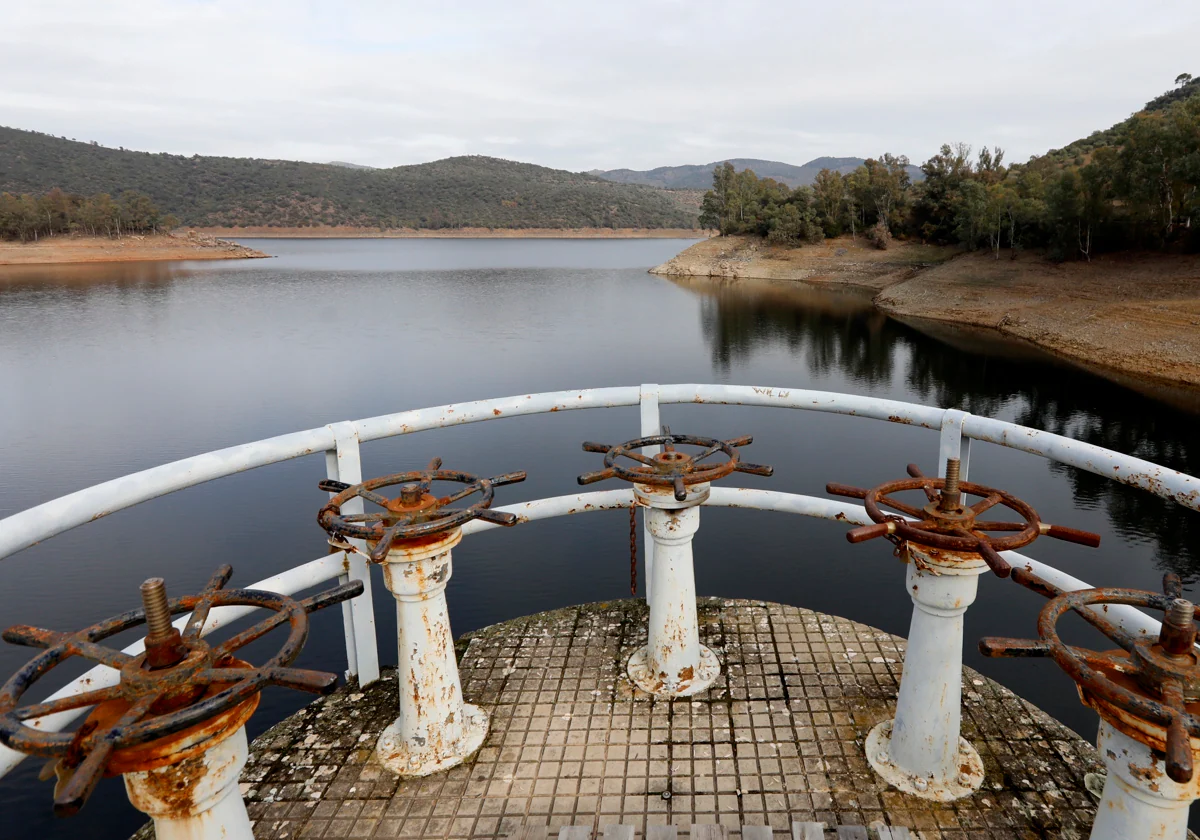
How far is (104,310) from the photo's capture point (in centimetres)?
2975

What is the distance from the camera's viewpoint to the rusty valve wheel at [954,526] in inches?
75.2

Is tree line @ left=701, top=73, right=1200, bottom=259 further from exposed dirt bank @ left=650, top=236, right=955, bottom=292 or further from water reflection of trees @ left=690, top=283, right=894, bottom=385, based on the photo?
water reflection of trees @ left=690, top=283, right=894, bottom=385

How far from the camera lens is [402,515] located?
7.25 ft

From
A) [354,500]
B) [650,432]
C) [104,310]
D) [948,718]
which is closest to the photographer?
[948,718]

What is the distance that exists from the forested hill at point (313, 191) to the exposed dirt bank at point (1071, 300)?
68.7 meters

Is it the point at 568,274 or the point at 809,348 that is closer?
the point at 809,348

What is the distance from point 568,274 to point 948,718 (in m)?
49.3

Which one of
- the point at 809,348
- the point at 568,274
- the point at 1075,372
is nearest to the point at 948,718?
the point at 1075,372

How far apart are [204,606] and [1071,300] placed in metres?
28.7

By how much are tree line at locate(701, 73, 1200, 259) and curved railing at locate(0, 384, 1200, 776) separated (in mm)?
26096

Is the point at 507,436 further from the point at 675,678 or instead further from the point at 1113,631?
the point at 1113,631

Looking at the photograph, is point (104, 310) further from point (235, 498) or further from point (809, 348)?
point (809, 348)

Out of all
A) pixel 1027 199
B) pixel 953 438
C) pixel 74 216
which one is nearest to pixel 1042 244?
pixel 1027 199

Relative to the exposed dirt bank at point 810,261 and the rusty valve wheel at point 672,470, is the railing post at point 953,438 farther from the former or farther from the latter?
the exposed dirt bank at point 810,261
